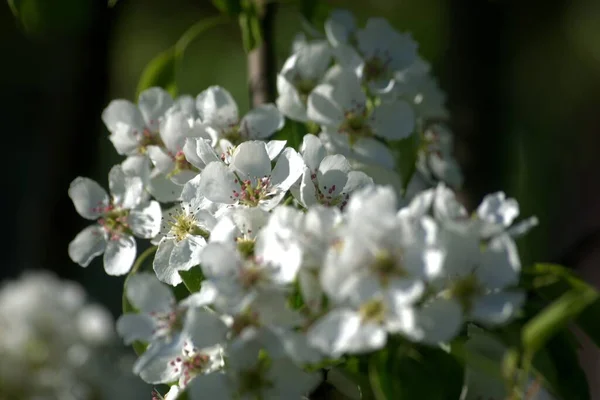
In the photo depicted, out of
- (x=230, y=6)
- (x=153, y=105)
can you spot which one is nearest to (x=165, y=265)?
(x=153, y=105)

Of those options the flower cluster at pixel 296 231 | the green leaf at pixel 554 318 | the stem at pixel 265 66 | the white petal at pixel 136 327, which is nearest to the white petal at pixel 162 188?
the flower cluster at pixel 296 231

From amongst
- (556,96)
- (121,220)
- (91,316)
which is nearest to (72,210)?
(91,316)

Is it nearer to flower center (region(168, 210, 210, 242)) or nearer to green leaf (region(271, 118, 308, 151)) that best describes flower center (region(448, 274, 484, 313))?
flower center (region(168, 210, 210, 242))

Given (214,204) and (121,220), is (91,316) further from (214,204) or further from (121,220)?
(214,204)

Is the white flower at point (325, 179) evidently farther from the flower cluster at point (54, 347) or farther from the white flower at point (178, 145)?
the flower cluster at point (54, 347)

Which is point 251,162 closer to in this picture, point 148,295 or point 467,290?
point 148,295

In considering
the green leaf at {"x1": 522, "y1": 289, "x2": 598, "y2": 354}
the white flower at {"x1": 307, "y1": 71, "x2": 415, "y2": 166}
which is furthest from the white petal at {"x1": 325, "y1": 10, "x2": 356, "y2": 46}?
the green leaf at {"x1": 522, "y1": 289, "x2": 598, "y2": 354}
